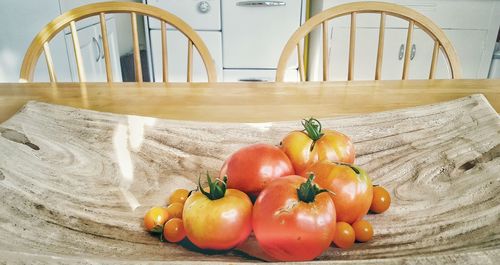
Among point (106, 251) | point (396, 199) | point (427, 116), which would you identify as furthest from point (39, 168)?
point (427, 116)

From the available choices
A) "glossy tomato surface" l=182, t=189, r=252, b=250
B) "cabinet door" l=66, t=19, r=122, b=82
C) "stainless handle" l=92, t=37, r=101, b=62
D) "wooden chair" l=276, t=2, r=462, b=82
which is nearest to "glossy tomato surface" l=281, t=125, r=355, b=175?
"glossy tomato surface" l=182, t=189, r=252, b=250

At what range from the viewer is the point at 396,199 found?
0.46 meters

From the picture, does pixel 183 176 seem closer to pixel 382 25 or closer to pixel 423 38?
pixel 382 25

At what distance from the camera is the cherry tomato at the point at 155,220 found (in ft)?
1.29

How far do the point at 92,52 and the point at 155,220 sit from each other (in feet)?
6.36

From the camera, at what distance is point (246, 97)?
75 cm

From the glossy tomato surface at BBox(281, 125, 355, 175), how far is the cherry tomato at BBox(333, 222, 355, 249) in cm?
9

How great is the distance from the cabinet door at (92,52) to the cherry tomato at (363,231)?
1860mm

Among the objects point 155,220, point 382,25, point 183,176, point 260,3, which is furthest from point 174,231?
point 260,3

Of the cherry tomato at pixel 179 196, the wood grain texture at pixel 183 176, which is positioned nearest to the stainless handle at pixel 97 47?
the wood grain texture at pixel 183 176

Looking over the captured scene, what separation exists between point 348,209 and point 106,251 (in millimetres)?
248

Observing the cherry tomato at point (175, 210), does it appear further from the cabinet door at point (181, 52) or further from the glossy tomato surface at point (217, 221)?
the cabinet door at point (181, 52)

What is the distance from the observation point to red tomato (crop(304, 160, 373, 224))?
380mm

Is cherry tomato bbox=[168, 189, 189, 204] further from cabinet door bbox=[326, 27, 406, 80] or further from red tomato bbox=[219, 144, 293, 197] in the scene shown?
cabinet door bbox=[326, 27, 406, 80]
